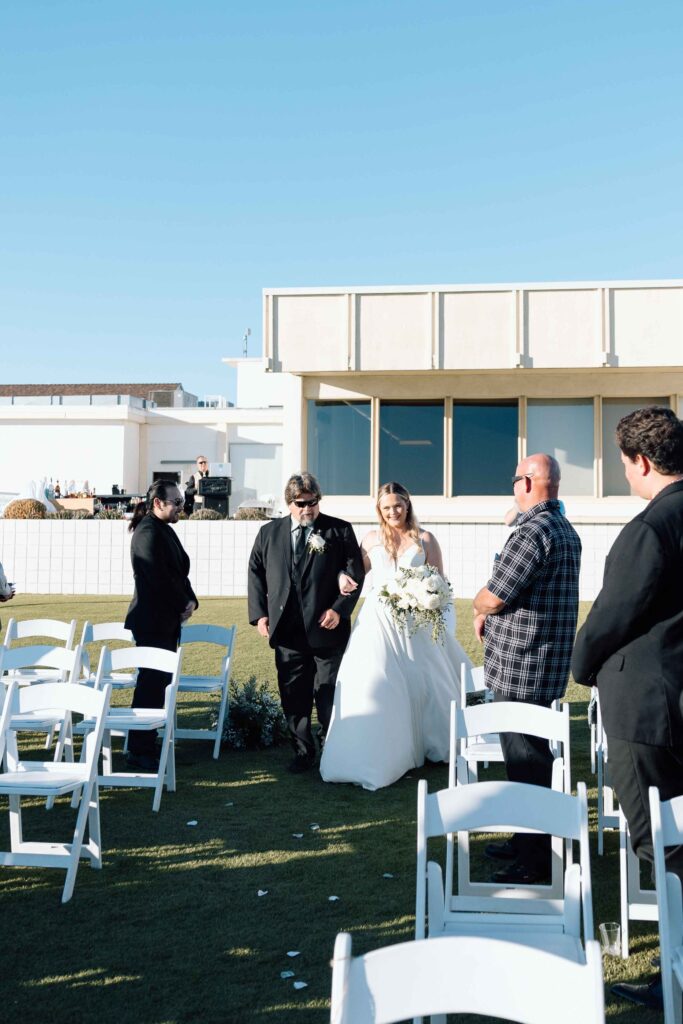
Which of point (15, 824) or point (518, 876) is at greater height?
point (15, 824)

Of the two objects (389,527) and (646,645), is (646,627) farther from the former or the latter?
(389,527)

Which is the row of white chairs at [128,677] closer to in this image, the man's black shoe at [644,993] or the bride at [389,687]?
the bride at [389,687]

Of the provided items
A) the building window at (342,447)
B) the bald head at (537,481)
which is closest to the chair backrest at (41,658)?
the bald head at (537,481)

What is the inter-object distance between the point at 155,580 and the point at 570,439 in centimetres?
1363

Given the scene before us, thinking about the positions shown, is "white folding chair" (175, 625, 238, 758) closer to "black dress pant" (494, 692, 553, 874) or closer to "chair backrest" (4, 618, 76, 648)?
"chair backrest" (4, 618, 76, 648)

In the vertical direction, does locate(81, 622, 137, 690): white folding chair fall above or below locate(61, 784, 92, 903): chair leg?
above

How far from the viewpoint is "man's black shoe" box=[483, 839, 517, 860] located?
17.7 feet

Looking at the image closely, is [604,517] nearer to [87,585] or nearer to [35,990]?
[87,585]

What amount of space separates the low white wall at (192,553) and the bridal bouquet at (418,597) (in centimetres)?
1112

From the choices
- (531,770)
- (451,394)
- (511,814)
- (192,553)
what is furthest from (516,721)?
(451,394)

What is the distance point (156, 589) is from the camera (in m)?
7.78

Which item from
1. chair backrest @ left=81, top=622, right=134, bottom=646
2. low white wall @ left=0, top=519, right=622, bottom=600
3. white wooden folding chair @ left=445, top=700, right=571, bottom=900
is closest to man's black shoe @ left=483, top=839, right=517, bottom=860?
white wooden folding chair @ left=445, top=700, right=571, bottom=900

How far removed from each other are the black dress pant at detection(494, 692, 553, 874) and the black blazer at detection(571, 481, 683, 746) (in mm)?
1329

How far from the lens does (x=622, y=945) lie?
4168mm
